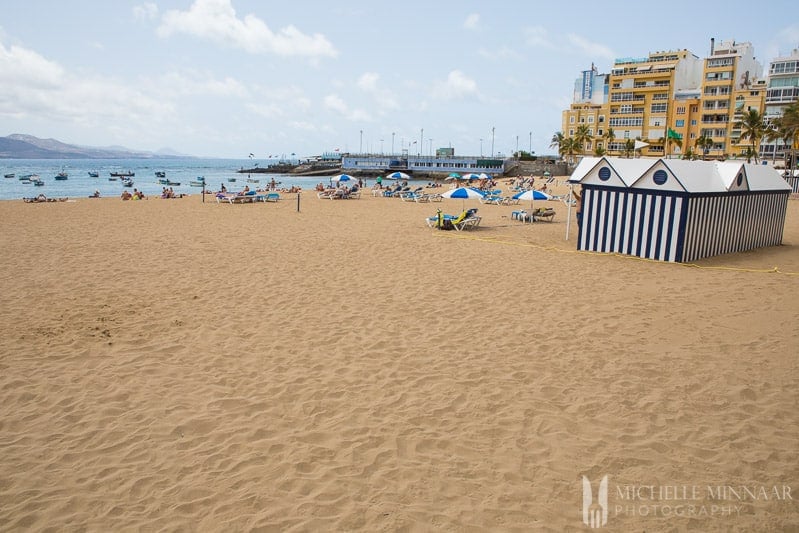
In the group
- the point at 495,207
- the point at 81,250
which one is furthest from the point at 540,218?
the point at 81,250

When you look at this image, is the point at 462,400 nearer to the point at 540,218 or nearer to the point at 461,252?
the point at 461,252

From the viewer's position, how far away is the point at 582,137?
7212cm

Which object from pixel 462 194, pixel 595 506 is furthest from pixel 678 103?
pixel 595 506

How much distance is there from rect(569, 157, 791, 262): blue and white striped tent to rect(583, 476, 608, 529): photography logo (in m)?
10.1

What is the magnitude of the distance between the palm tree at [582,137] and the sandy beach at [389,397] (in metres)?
66.5

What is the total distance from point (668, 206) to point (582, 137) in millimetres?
65199

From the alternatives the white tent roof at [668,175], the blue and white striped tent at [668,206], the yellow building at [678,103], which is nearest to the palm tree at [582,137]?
the yellow building at [678,103]

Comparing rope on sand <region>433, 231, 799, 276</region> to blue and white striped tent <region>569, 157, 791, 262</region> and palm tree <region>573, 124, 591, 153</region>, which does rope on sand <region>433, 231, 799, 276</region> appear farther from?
palm tree <region>573, 124, 591, 153</region>

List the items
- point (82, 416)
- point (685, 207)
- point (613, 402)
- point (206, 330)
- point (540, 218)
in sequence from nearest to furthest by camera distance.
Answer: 1. point (82, 416)
2. point (613, 402)
3. point (206, 330)
4. point (685, 207)
5. point (540, 218)

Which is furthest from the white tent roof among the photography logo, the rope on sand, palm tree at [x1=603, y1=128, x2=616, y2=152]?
palm tree at [x1=603, y1=128, x2=616, y2=152]

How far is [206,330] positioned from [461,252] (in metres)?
7.90

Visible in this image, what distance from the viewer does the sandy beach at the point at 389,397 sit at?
145 inches

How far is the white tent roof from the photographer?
12.2m

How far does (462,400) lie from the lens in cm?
525
